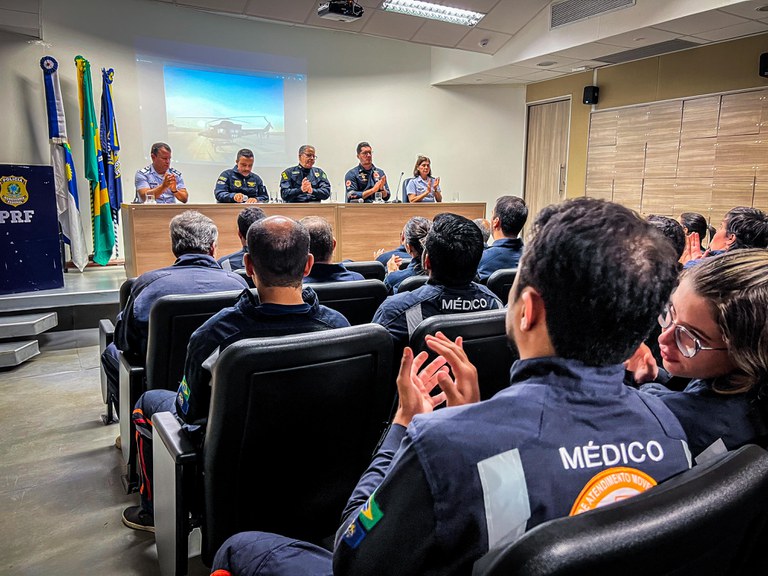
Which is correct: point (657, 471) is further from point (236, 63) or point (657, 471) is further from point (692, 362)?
point (236, 63)

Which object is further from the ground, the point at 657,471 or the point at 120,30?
the point at 120,30

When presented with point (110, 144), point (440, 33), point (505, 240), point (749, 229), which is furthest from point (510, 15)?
point (110, 144)

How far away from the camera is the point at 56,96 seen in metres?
5.31

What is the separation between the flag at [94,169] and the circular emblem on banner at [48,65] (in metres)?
0.24

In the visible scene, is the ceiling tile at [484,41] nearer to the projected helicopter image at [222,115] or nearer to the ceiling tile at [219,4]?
the projected helicopter image at [222,115]

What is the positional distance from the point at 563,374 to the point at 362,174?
5.67 m

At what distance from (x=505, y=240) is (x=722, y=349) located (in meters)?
2.19

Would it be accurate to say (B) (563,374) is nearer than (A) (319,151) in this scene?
Yes

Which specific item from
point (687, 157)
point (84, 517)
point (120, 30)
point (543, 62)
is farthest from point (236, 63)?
point (84, 517)

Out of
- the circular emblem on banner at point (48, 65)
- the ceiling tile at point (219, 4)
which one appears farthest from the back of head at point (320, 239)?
the circular emblem on banner at point (48, 65)

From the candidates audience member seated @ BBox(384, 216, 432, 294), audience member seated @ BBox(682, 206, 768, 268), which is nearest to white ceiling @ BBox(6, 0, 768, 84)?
audience member seated @ BBox(682, 206, 768, 268)

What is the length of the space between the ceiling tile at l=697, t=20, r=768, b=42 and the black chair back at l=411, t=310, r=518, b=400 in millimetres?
5374

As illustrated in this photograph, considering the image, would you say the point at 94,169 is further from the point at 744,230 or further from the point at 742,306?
the point at 742,306

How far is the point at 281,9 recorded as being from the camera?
5.64 meters
